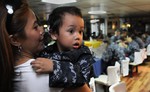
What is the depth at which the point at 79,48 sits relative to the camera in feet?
2.98

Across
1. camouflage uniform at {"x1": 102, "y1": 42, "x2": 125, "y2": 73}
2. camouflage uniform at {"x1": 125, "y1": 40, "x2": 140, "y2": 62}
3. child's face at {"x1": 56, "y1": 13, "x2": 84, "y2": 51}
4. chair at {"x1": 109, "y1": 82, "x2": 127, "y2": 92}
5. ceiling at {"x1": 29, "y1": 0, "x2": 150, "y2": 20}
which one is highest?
child's face at {"x1": 56, "y1": 13, "x2": 84, "y2": 51}

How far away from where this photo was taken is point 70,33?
97 cm

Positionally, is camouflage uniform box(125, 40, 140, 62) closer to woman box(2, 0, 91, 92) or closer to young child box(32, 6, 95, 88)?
young child box(32, 6, 95, 88)


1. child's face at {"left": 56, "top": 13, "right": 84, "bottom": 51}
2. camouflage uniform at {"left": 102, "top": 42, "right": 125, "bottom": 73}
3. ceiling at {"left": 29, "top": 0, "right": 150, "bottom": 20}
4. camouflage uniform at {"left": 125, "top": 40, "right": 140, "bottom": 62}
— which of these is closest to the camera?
child's face at {"left": 56, "top": 13, "right": 84, "bottom": 51}

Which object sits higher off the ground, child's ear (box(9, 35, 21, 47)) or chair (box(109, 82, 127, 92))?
child's ear (box(9, 35, 21, 47))

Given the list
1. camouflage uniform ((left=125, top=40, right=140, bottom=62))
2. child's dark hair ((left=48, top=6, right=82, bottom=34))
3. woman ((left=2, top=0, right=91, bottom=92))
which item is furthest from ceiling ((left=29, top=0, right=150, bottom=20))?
woman ((left=2, top=0, right=91, bottom=92))

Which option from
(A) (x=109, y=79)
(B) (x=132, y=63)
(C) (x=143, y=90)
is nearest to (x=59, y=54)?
(A) (x=109, y=79)

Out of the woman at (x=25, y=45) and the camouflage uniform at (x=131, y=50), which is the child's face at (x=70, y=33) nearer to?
the woman at (x=25, y=45)

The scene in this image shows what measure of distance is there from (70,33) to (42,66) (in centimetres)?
25

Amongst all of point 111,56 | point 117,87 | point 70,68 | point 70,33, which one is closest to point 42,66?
point 70,68

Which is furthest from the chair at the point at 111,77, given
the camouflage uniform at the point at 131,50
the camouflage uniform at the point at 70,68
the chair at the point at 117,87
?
the camouflage uniform at the point at 70,68

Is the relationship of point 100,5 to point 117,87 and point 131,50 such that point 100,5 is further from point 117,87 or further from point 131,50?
point 117,87

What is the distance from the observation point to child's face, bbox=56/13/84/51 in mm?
955

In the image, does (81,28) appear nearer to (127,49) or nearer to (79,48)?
(79,48)
